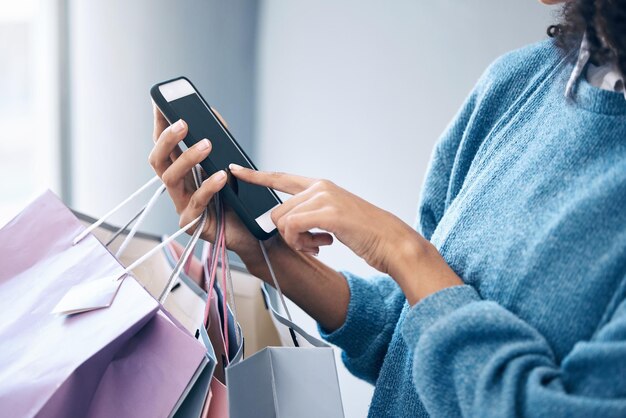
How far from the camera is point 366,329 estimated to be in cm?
74

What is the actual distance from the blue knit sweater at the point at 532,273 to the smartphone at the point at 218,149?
177mm

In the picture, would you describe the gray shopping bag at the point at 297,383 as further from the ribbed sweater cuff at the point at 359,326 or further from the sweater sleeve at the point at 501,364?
the ribbed sweater cuff at the point at 359,326

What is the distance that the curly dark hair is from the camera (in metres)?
0.56

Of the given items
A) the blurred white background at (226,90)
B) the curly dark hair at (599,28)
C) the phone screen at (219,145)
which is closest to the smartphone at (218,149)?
the phone screen at (219,145)

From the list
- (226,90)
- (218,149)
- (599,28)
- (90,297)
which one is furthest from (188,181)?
(226,90)

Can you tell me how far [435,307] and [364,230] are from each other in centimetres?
9

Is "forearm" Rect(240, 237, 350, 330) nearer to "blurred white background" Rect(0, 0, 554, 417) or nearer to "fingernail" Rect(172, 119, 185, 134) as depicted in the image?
"fingernail" Rect(172, 119, 185, 134)

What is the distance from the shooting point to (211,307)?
0.65 metres

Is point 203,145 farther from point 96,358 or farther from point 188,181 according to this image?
point 96,358

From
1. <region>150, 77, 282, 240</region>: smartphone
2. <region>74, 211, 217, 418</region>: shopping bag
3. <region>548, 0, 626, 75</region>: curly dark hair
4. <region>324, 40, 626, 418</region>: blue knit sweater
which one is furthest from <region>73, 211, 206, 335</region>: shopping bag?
<region>548, 0, 626, 75</region>: curly dark hair

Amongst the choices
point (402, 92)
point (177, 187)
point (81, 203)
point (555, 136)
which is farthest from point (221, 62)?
point (555, 136)

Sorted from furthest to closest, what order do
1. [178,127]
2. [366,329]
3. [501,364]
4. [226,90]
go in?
1. [226,90]
2. [366,329]
3. [178,127]
4. [501,364]

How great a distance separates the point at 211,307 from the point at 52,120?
93 cm

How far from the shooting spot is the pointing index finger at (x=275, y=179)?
63cm
